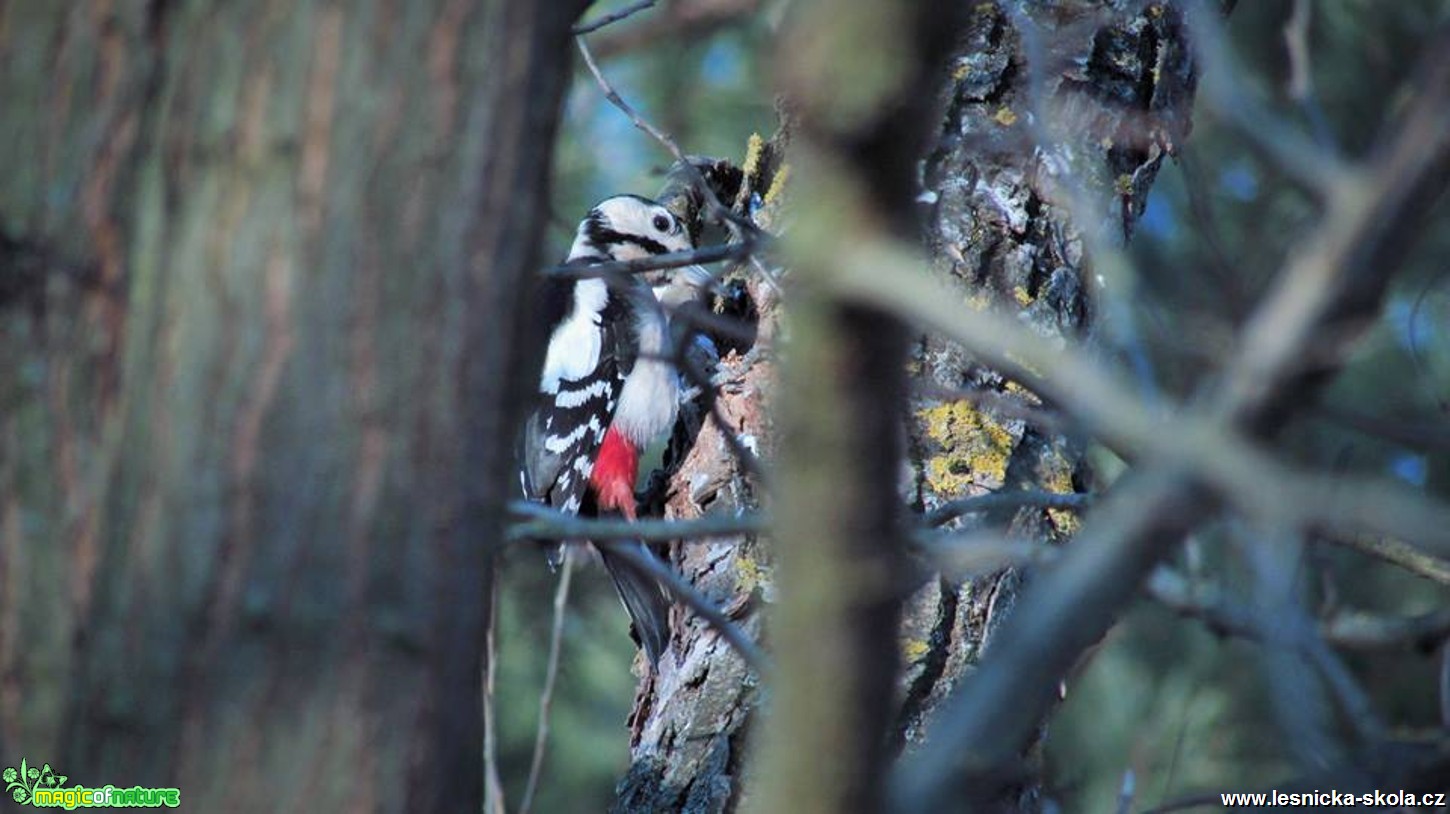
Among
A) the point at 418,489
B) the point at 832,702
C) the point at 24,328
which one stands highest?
the point at 24,328

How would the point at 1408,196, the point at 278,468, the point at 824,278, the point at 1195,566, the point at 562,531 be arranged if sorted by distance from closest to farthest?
the point at 1408,196
the point at 824,278
the point at 278,468
the point at 562,531
the point at 1195,566

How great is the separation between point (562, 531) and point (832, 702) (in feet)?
1.92

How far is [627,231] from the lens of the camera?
5.47 metres

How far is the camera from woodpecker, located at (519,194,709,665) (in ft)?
16.5

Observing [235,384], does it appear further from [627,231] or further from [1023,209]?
[627,231]

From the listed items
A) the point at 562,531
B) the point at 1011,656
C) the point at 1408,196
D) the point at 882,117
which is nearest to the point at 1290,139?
the point at 1408,196

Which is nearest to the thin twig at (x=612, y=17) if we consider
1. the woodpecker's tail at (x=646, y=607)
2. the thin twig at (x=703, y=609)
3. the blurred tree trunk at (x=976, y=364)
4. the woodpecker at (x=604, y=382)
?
the blurred tree trunk at (x=976, y=364)

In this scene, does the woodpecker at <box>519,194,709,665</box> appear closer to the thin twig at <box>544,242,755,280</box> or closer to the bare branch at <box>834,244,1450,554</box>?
the thin twig at <box>544,242,755,280</box>

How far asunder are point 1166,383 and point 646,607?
247 centimetres

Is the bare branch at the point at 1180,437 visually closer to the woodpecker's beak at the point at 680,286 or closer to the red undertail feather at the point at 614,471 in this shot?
the red undertail feather at the point at 614,471

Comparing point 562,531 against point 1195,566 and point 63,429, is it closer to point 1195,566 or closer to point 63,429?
point 63,429

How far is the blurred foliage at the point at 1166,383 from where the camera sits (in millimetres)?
6094

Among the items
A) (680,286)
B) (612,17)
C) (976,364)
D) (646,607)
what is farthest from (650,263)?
(680,286)

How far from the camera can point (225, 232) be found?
1.28 meters
